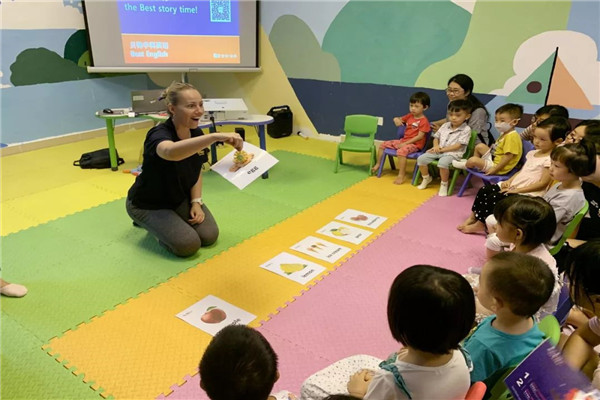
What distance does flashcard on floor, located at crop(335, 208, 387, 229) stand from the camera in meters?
3.80

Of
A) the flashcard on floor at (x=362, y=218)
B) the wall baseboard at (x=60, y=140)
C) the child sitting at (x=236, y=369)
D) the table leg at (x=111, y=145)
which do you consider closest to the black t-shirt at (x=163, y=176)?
the flashcard on floor at (x=362, y=218)

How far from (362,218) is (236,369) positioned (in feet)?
9.47

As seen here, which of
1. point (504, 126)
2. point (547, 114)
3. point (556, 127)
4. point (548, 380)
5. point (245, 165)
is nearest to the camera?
point (548, 380)

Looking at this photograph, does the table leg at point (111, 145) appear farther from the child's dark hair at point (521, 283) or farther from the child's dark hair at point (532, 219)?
the child's dark hair at point (521, 283)

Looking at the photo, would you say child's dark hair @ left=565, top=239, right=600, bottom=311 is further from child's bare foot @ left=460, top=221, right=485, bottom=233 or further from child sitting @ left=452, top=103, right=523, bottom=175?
child sitting @ left=452, top=103, right=523, bottom=175

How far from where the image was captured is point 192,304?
8.75 feet

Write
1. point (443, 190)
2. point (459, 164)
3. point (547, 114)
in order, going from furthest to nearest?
1. point (443, 190)
2. point (459, 164)
3. point (547, 114)

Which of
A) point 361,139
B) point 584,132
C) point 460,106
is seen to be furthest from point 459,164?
point 361,139

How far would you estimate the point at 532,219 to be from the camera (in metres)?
2.12

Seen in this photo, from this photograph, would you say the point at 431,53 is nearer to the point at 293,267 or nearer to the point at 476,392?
the point at 293,267

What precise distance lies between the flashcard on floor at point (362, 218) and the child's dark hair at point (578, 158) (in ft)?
4.99

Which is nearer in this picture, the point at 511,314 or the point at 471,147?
the point at 511,314

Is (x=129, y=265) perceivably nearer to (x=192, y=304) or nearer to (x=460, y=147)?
(x=192, y=304)

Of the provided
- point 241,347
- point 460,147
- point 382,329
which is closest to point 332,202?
point 460,147
